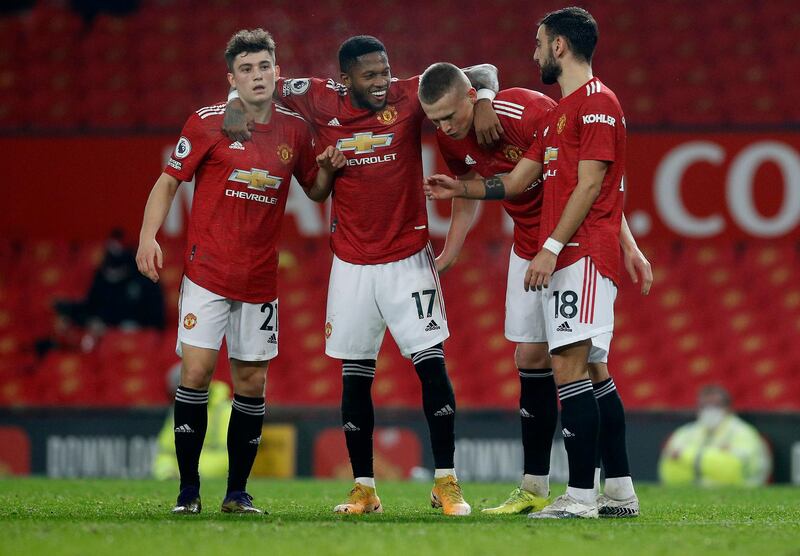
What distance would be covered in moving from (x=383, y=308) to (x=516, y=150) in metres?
0.87

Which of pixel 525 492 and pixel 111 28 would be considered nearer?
pixel 525 492

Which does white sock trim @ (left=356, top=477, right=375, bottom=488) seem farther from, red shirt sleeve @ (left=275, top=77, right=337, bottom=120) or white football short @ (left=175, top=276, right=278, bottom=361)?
red shirt sleeve @ (left=275, top=77, right=337, bottom=120)

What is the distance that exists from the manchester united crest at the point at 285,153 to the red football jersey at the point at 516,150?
636 millimetres

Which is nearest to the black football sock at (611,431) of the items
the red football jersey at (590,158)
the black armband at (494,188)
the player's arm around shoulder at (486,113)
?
the red football jersey at (590,158)

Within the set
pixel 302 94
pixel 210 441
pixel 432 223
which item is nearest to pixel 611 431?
pixel 302 94

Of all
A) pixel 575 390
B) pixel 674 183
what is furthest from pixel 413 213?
pixel 674 183

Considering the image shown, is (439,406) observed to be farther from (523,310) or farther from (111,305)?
(111,305)

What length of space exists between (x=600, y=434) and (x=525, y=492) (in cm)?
48

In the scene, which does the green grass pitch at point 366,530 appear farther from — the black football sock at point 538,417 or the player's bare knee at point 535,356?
the player's bare knee at point 535,356

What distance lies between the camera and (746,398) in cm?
1077

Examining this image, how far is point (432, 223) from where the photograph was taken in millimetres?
11289

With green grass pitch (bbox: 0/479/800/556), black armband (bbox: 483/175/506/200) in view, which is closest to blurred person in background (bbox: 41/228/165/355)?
green grass pitch (bbox: 0/479/800/556)

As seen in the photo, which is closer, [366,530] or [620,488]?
[366,530]

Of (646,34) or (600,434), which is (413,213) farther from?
(646,34)
